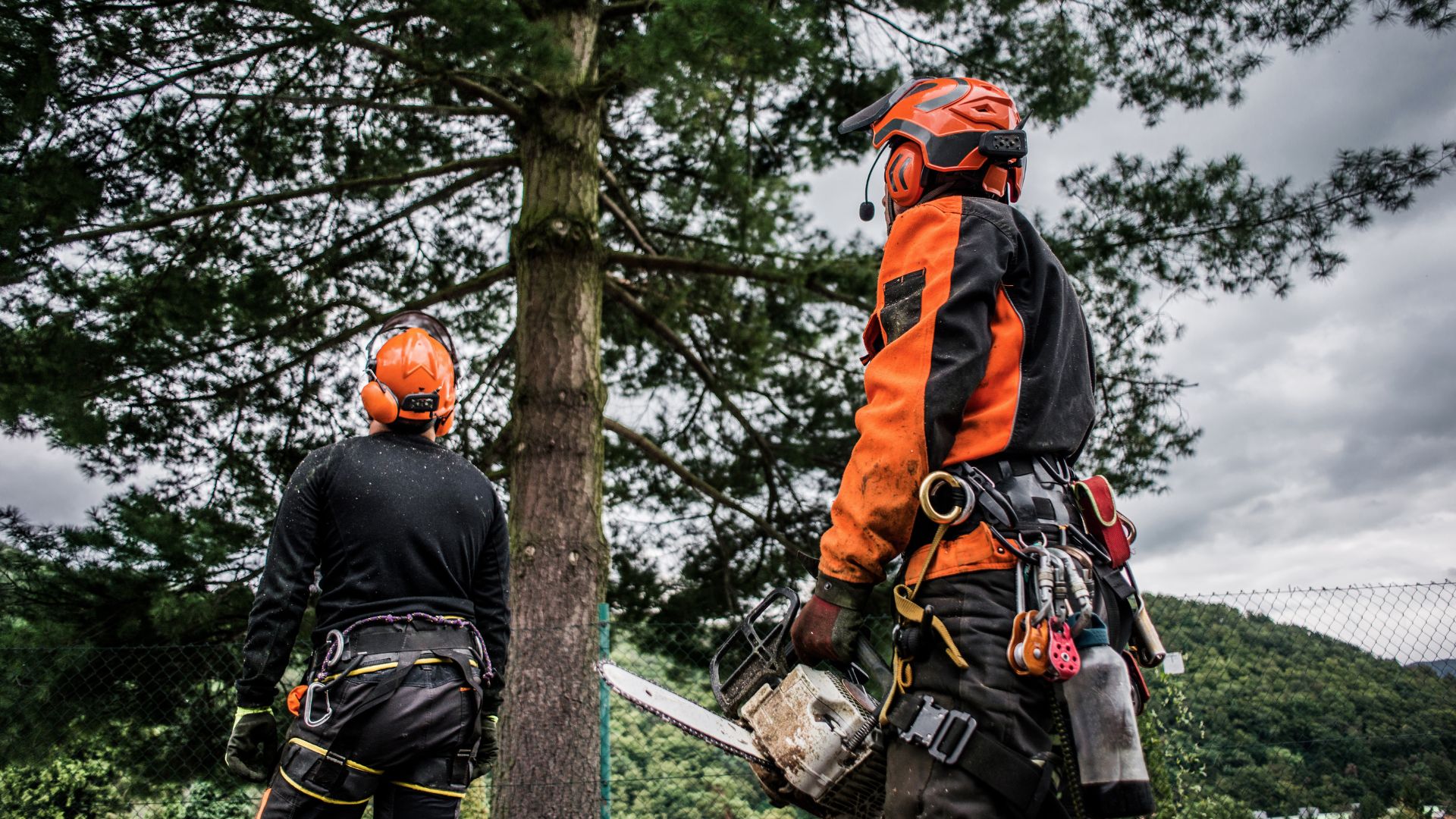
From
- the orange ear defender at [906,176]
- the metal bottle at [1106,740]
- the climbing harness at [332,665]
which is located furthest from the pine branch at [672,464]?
the metal bottle at [1106,740]

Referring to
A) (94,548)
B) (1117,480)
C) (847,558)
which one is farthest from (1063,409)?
(94,548)

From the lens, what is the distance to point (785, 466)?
7.94 m

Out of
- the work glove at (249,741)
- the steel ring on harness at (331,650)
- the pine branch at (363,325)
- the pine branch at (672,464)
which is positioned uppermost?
the pine branch at (363,325)

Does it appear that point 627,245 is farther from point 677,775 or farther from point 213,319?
point 677,775

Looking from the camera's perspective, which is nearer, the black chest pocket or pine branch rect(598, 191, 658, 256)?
the black chest pocket

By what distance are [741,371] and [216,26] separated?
421cm

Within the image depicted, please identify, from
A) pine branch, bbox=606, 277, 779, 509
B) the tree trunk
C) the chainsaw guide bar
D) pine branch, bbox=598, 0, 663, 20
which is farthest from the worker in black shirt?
pine branch, bbox=598, 0, 663, 20

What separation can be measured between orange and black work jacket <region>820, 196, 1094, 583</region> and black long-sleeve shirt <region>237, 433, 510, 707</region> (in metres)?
1.37

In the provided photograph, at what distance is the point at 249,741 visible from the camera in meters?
2.77

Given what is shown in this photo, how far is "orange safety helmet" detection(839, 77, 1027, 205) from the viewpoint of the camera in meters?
2.31

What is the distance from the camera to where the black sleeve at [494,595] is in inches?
126

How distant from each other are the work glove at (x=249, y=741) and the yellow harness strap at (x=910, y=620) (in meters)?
1.83

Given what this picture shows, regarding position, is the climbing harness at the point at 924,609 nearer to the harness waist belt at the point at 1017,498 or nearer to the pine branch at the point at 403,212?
the harness waist belt at the point at 1017,498

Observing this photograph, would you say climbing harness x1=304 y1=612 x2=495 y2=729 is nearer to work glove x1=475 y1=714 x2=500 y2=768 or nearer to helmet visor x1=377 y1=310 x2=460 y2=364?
work glove x1=475 y1=714 x2=500 y2=768
